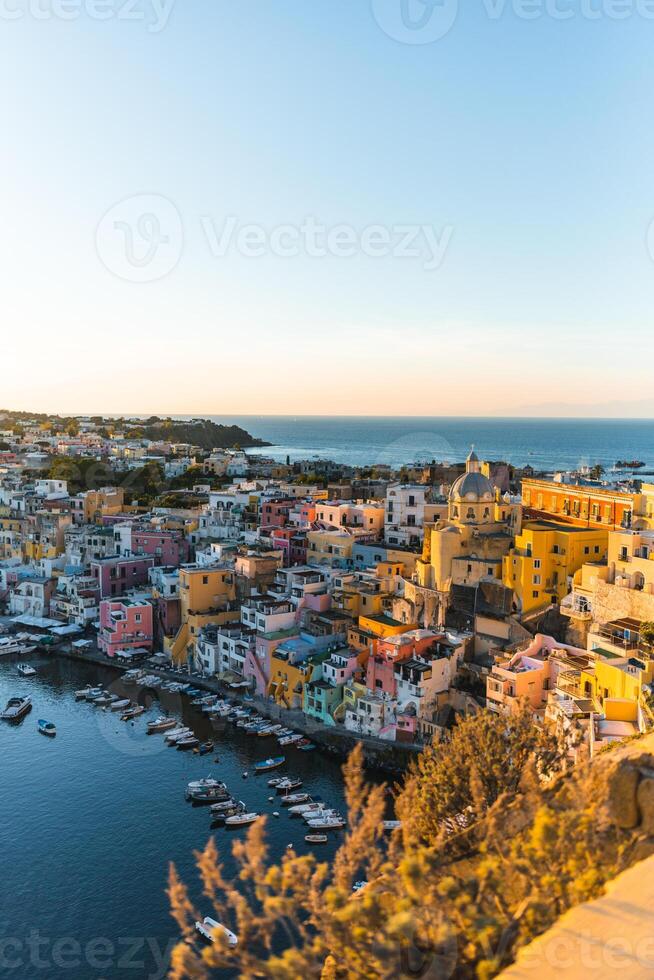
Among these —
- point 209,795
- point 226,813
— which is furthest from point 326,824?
point 209,795

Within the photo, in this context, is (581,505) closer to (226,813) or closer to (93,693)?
(226,813)

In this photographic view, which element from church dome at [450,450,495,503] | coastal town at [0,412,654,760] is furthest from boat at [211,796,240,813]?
church dome at [450,450,495,503]

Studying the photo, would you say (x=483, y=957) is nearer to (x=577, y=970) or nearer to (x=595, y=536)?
(x=577, y=970)

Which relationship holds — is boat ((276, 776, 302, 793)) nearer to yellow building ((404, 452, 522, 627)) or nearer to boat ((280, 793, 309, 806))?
boat ((280, 793, 309, 806))

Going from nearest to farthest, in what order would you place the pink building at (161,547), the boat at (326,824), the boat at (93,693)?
the boat at (326,824) < the boat at (93,693) < the pink building at (161,547)

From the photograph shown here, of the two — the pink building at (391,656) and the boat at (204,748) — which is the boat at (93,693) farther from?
the pink building at (391,656)

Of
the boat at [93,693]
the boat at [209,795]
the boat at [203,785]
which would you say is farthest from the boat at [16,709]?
the boat at [209,795]
